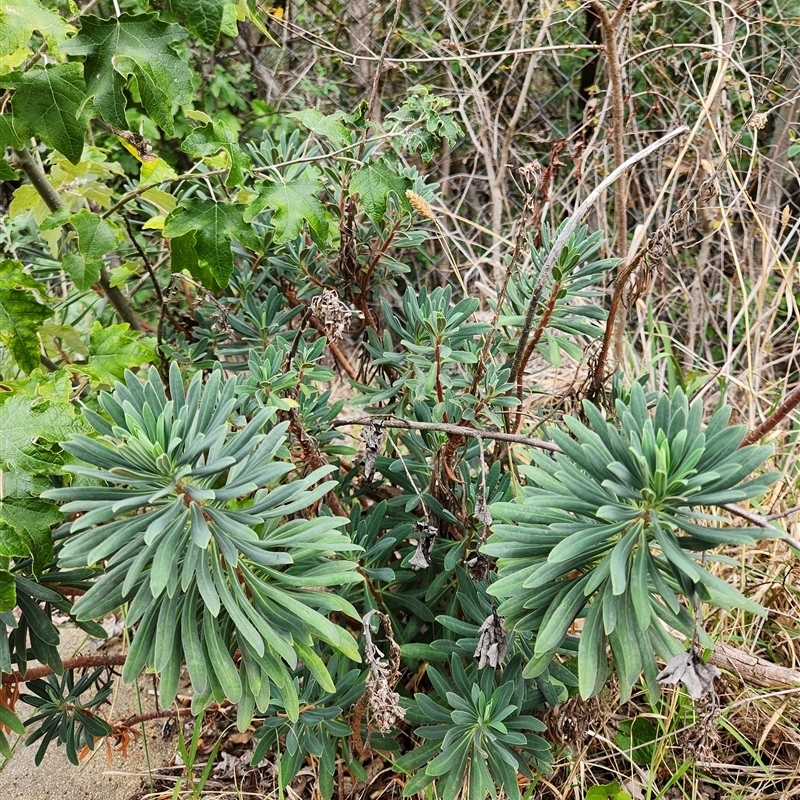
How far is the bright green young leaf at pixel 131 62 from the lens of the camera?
115cm

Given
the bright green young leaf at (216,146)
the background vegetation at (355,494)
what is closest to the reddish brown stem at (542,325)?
the background vegetation at (355,494)

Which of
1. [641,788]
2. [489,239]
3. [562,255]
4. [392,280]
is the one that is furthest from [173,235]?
[489,239]

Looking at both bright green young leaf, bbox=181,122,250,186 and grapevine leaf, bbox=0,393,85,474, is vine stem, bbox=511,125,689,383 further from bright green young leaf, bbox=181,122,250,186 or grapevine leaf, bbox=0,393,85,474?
grapevine leaf, bbox=0,393,85,474

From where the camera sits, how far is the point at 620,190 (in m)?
1.60

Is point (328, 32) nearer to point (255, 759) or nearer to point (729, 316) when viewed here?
Answer: point (729, 316)

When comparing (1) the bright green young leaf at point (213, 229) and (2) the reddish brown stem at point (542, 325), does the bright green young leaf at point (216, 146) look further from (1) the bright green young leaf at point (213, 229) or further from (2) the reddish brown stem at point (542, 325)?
(2) the reddish brown stem at point (542, 325)

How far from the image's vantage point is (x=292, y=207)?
4.09ft

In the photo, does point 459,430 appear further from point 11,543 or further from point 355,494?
point 11,543

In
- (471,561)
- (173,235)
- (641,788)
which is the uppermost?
(173,235)

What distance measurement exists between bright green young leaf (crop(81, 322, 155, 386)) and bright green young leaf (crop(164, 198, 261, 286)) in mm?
217

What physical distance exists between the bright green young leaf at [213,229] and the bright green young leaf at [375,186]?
239 mm

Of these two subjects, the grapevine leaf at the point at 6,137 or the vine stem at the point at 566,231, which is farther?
the grapevine leaf at the point at 6,137

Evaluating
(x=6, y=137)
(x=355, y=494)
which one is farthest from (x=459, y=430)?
(x=6, y=137)

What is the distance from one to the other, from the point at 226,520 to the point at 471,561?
51 cm
